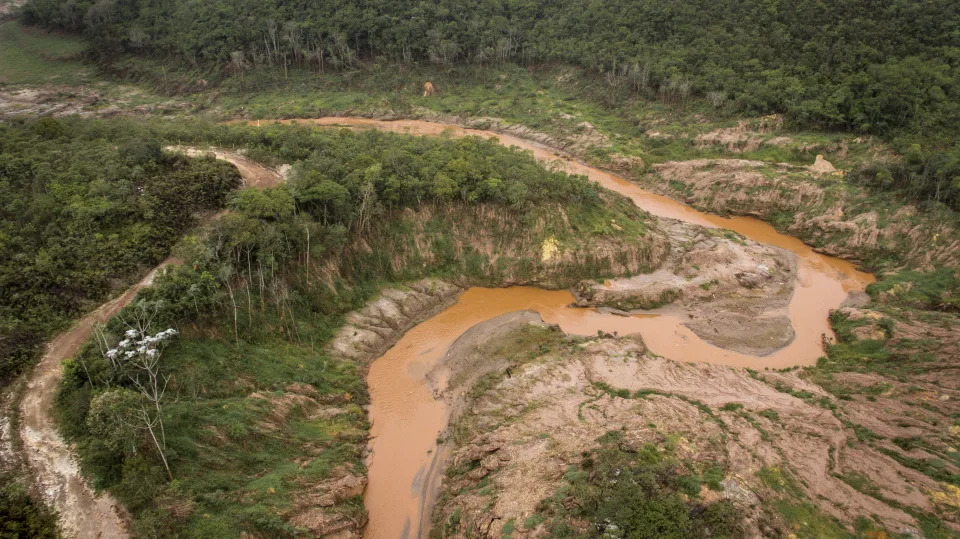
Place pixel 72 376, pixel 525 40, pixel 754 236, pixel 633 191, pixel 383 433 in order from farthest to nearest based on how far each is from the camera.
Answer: pixel 525 40, pixel 633 191, pixel 754 236, pixel 383 433, pixel 72 376

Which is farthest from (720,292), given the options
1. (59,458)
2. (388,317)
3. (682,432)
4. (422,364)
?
(59,458)

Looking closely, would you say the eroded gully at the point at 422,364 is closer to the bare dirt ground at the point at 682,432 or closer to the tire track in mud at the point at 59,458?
the tire track in mud at the point at 59,458

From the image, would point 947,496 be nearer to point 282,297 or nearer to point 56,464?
point 282,297

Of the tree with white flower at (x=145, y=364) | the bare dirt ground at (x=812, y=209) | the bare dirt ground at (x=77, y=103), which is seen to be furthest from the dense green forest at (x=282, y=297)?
the bare dirt ground at (x=77, y=103)

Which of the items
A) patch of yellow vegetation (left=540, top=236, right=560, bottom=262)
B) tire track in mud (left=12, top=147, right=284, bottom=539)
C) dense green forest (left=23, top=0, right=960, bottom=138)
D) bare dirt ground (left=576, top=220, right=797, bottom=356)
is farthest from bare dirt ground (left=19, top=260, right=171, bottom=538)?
dense green forest (left=23, top=0, right=960, bottom=138)

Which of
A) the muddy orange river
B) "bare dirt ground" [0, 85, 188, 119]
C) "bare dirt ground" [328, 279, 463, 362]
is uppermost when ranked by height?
"bare dirt ground" [0, 85, 188, 119]

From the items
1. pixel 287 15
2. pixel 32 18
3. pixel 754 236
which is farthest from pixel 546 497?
pixel 32 18

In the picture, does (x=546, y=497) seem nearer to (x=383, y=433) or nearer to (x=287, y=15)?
(x=383, y=433)

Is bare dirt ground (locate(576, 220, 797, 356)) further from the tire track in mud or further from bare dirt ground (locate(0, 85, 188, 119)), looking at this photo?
bare dirt ground (locate(0, 85, 188, 119))
